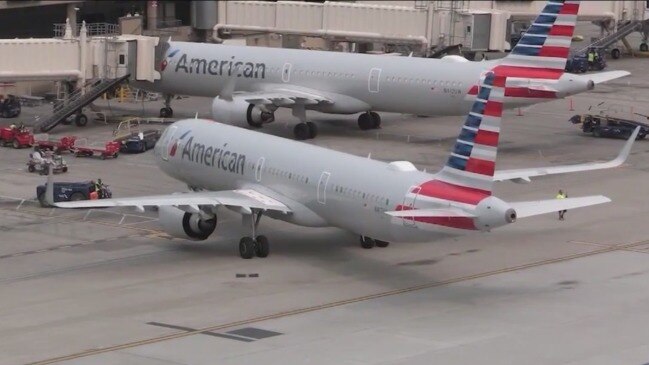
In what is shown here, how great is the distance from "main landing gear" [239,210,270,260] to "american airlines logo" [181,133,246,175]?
127 inches

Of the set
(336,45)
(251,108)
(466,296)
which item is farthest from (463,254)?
(336,45)

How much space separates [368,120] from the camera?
81188 millimetres

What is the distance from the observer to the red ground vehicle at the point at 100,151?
71.2 meters

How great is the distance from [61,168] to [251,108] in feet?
47.1

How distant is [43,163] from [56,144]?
6417 mm

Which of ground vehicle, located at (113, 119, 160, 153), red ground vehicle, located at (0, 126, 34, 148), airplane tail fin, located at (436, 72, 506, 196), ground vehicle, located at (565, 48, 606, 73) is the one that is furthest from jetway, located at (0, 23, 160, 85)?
airplane tail fin, located at (436, 72, 506, 196)

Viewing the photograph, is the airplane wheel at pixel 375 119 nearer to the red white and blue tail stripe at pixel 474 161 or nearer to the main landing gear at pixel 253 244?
the main landing gear at pixel 253 244

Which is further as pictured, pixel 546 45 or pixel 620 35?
pixel 620 35

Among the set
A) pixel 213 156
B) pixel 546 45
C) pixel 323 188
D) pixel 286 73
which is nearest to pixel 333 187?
pixel 323 188

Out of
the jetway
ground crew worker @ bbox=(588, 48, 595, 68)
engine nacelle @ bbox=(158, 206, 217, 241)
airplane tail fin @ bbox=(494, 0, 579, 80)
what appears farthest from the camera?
ground crew worker @ bbox=(588, 48, 595, 68)

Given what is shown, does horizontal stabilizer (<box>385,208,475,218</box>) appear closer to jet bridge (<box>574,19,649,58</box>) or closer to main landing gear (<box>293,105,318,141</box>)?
main landing gear (<box>293,105,318,141</box>)

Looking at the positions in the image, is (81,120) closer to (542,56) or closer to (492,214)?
(542,56)

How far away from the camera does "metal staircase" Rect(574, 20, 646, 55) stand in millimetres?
109644

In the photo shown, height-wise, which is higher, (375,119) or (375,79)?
(375,79)
